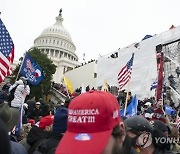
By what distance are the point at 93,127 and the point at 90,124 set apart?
20mm

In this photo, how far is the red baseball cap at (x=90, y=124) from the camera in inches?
56.4

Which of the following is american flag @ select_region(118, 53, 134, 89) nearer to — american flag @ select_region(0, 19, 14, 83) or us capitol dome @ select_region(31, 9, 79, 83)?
american flag @ select_region(0, 19, 14, 83)

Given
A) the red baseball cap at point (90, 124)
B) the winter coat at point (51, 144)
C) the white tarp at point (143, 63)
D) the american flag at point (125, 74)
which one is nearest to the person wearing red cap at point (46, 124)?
the winter coat at point (51, 144)

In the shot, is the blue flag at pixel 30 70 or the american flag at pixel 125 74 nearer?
the blue flag at pixel 30 70

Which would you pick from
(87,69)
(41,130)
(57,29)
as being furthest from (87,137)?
(57,29)

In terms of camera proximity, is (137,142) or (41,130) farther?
(41,130)

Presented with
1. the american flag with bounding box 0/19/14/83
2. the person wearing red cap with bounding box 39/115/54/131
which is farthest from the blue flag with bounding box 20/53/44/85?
the person wearing red cap with bounding box 39/115/54/131

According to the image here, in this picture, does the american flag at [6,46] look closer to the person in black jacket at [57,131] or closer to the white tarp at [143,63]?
the person in black jacket at [57,131]

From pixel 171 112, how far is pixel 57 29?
78.8m

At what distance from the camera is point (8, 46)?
693 centimetres

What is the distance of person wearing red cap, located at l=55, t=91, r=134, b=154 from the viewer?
4.71 ft

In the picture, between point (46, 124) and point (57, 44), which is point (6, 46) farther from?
point (57, 44)

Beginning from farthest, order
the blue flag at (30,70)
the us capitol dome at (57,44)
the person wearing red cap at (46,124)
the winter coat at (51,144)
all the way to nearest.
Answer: the us capitol dome at (57,44) < the blue flag at (30,70) < the person wearing red cap at (46,124) < the winter coat at (51,144)

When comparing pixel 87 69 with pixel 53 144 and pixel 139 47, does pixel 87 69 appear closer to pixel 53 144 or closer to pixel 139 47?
pixel 139 47
